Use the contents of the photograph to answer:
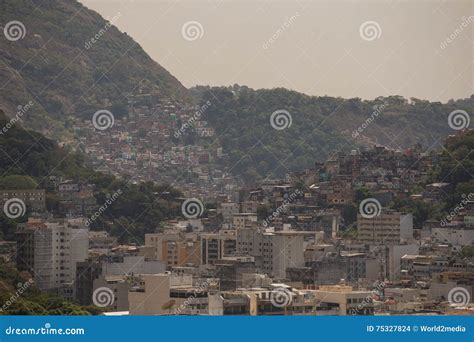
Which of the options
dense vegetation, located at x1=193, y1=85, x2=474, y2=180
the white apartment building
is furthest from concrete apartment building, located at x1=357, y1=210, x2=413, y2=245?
dense vegetation, located at x1=193, y1=85, x2=474, y2=180

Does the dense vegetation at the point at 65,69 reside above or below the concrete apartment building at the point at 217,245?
above

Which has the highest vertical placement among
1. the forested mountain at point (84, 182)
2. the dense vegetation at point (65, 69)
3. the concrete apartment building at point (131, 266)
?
the dense vegetation at point (65, 69)

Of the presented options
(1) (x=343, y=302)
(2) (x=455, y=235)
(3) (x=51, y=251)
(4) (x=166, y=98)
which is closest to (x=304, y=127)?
(4) (x=166, y=98)

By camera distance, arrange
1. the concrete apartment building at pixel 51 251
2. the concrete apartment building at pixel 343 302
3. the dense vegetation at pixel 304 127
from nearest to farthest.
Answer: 1. the concrete apartment building at pixel 343 302
2. the concrete apartment building at pixel 51 251
3. the dense vegetation at pixel 304 127

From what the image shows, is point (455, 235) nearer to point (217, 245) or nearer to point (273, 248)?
point (273, 248)

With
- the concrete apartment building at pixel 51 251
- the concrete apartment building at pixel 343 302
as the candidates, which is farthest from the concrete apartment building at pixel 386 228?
the concrete apartment building at pixel 343 302

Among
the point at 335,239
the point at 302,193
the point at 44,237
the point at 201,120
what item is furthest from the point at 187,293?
the point at 201,120

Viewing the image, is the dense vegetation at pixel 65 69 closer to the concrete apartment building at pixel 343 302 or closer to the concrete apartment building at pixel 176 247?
the concrete apartment building at pixel 176 247

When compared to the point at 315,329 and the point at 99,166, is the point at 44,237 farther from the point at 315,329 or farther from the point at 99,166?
the point at 315,329
